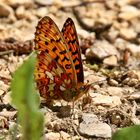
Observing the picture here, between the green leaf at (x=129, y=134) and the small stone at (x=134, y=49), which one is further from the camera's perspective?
the small stone at (x=134, y=49)

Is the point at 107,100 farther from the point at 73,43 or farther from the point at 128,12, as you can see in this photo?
the point at 128,12

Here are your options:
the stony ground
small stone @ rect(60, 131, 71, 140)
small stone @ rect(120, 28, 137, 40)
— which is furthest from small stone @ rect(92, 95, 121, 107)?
small stone @ rect(120, 28, 137, 40)

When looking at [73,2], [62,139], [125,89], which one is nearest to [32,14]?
[73,2]

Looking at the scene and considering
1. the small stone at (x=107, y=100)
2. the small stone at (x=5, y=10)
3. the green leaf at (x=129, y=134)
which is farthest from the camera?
the small stone at (x=5, y=10)

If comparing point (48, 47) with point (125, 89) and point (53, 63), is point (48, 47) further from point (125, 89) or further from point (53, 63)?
point (125, 89)

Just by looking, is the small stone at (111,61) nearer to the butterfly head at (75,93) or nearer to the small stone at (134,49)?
the small stone at (134,49)

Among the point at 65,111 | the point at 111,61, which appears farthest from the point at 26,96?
the point at 111,61

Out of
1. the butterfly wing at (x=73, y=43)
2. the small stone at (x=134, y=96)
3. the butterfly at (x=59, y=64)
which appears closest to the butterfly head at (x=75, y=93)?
the butterfly at (x=59, y=64)
